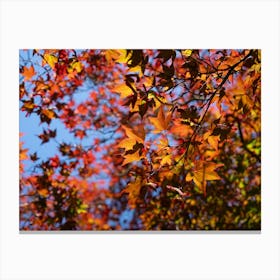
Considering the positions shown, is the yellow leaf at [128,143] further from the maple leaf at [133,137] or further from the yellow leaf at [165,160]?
the yellow leaf at [165,160]

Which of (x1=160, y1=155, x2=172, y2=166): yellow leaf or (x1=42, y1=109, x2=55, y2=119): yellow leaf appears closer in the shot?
(x1=160, y1=155, x2=172, y2=166): yellow leaf

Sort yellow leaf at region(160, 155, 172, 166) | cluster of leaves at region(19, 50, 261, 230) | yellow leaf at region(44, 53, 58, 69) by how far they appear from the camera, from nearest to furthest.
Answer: yellow leaf at region(160, 155, 172, 166), cluster of leaves at region(19, 50, 261, 230), yellow leaf at region(44, 53, 58, 69)

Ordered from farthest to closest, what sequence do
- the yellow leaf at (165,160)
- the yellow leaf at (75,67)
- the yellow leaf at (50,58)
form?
the yellow leaf at (75,67)
the yellow leaf at (50,58)
the yellow leaf at (165,160)

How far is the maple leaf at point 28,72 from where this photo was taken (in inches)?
99.2

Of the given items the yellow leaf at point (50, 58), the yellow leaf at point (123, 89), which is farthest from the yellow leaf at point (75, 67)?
the yellow leaf at point (123, 89)

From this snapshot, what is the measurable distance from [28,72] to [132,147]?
831mm

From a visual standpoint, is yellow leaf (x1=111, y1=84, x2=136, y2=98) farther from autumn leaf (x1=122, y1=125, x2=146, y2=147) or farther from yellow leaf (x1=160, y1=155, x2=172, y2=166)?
yellow leaf (x1=160, y1=155, x2=172, y2=166)

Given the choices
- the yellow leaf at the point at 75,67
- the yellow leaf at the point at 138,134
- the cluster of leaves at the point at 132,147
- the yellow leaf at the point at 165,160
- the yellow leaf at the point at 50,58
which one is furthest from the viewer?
the yellow leaf at the point at 75,67

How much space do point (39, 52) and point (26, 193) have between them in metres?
0.74

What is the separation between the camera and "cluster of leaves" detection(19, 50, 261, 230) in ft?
7.42

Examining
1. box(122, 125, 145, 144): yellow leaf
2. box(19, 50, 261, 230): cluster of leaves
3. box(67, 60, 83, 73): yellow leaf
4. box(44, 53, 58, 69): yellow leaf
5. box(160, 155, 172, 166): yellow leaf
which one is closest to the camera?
box(122, 125, 145, 144): yellow leaf

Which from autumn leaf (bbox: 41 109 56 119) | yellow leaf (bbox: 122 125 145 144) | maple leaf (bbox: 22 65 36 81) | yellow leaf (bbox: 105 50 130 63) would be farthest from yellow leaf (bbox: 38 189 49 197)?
yellow leaf (bbox: 122 125 145 144)

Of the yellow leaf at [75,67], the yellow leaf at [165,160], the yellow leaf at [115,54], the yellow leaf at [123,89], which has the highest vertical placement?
the yellow leaf at [115,54]
